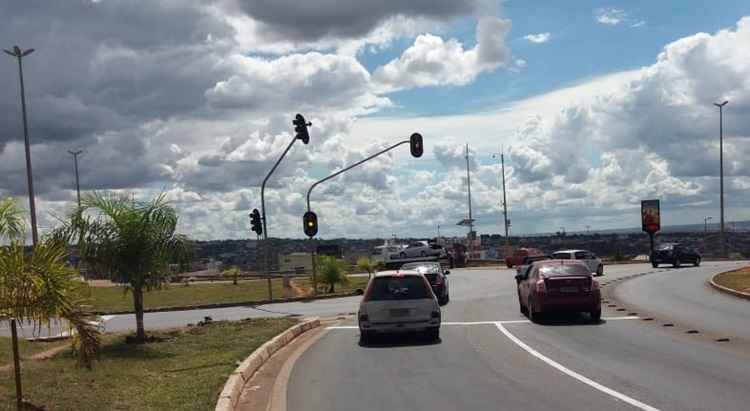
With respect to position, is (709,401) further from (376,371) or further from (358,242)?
(358,242)

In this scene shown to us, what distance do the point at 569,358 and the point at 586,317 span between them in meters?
8.20

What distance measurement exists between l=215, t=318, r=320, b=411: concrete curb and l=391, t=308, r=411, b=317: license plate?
8.17 ft

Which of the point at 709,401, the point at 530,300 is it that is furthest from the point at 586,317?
the point at 709,401

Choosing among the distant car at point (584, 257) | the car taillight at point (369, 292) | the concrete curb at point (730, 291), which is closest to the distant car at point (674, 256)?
the distant car at point (584, 257)

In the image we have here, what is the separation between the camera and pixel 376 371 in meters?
13.2

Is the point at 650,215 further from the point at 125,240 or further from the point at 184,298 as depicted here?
the point at 125,240

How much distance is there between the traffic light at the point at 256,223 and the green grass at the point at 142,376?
14753 millimetres

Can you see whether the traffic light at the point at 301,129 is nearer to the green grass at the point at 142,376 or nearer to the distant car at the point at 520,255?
the green grass at the point at 142,376

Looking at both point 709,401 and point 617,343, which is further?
point 617,343

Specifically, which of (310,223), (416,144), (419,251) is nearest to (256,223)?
(310,223)

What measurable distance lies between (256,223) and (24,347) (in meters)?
17.4

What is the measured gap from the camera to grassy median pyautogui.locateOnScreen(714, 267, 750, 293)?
1156 inches

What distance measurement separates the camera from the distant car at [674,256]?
53906mm

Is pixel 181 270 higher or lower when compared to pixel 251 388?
higher
